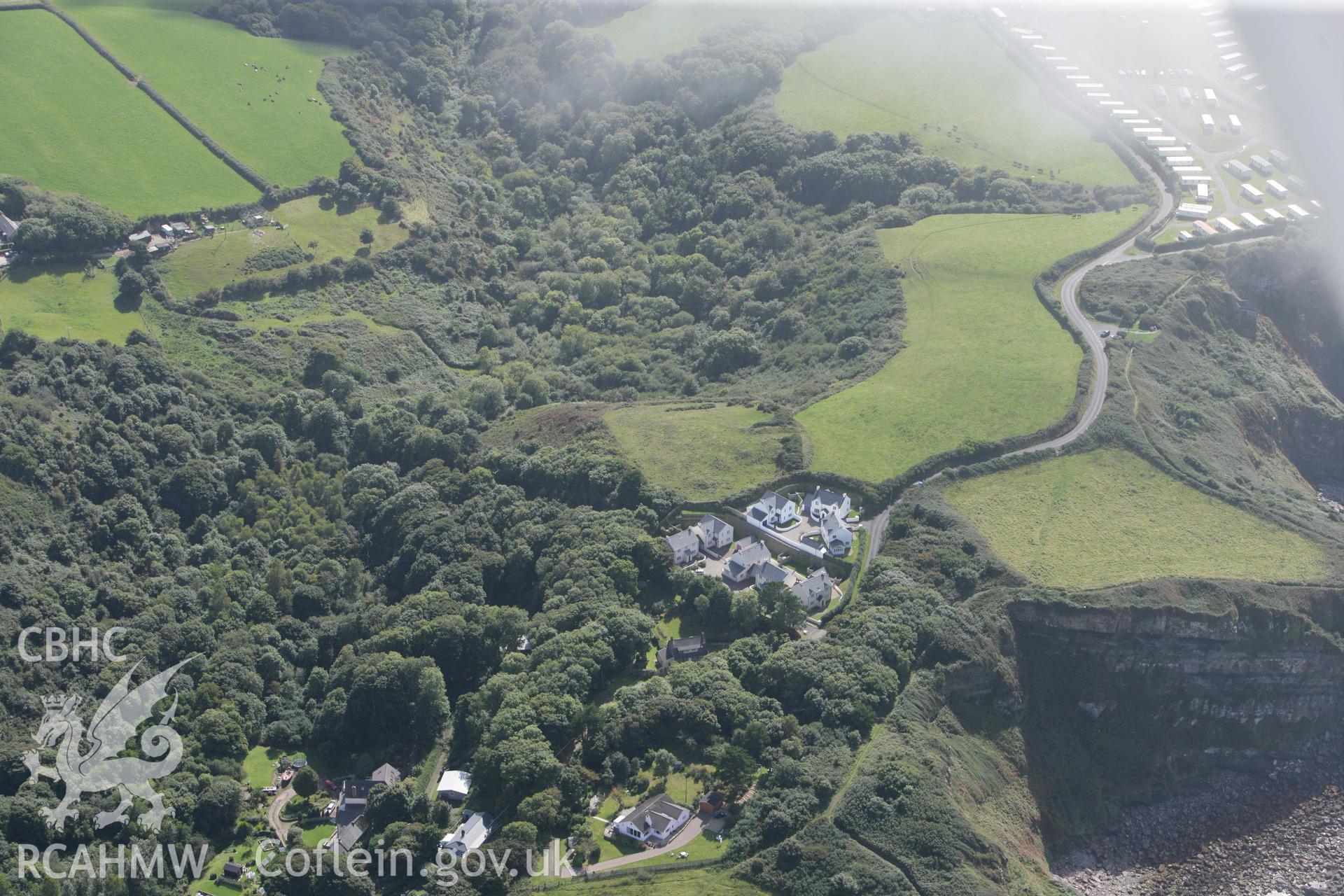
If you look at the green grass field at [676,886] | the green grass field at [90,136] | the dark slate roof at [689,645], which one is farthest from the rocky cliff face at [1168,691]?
the green grass field at [90,136]


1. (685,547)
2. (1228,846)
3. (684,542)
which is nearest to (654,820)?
(685,547)

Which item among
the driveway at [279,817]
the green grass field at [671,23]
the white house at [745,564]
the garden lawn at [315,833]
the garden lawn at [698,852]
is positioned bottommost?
the driveway at [279,817]

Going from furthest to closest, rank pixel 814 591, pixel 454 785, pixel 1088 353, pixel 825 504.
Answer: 1. pixel 1088 353
2. pixel 825 504
3. pixel 814 591
4. pixel 454 785

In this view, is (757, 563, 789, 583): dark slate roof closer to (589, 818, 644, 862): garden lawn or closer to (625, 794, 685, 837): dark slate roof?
(625, 794, 685, 837): dark slate roof

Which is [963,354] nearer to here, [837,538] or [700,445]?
[700,445]

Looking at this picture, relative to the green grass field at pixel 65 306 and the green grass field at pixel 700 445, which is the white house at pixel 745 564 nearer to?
the green grass field at pixel 700 445

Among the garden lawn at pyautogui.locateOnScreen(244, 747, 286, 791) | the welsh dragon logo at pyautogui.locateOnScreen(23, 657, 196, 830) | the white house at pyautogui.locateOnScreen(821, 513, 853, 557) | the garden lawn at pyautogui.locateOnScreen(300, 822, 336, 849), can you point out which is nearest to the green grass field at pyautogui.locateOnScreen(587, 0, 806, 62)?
the white house at pyautogui.locateOnScreen(821, 513, 853, 557)
